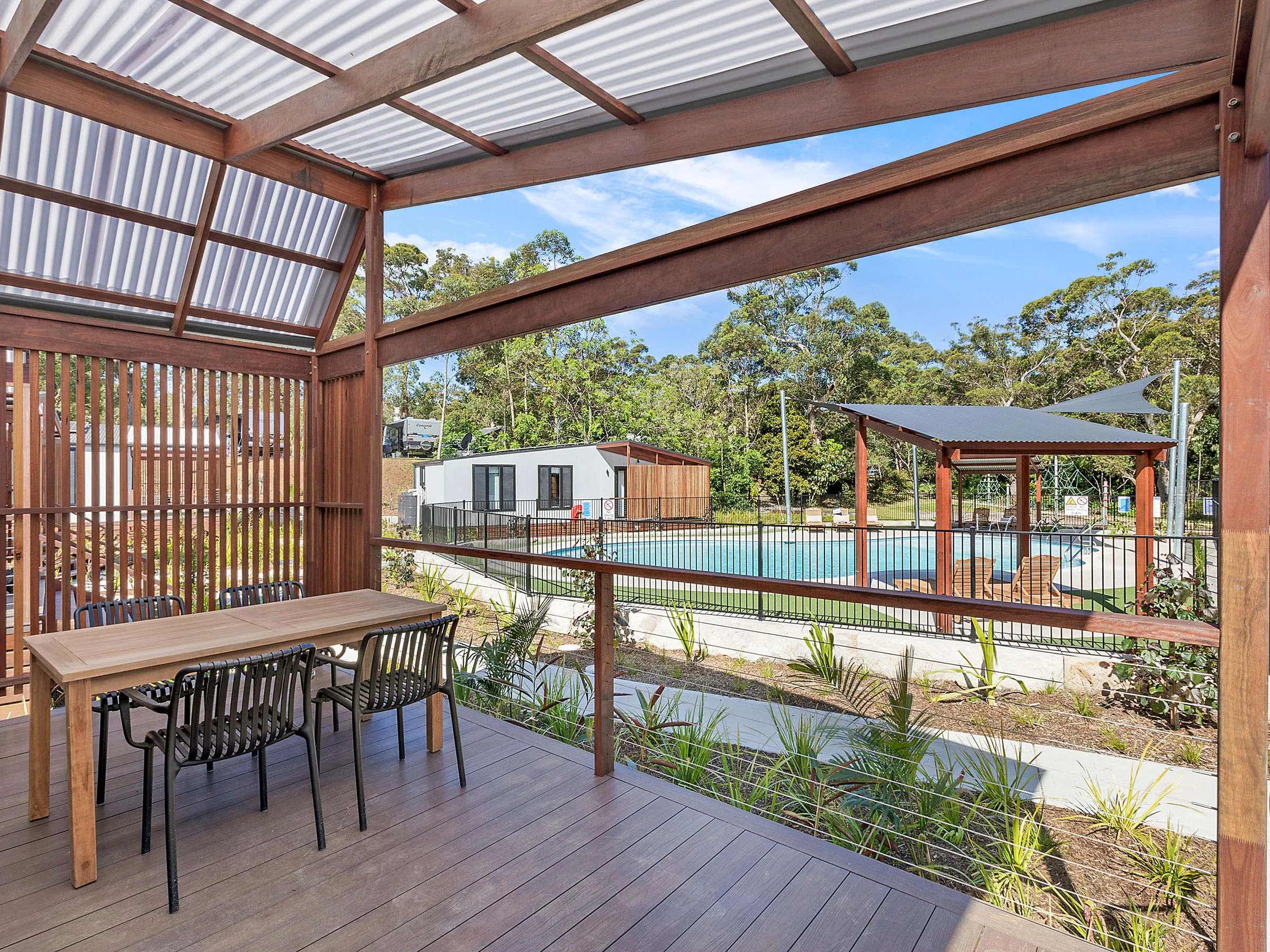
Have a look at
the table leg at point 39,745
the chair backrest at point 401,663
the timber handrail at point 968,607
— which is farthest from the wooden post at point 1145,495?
the table leg at point 39,745

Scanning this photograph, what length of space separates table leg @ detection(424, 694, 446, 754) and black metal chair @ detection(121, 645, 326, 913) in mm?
785

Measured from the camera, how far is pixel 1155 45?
188cm

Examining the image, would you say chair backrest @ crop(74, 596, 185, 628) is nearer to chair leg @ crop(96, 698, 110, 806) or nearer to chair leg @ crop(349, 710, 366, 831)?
chair leg @ crop(96, 698, 110, 806)

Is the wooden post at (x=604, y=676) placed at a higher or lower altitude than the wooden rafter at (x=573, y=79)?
lower

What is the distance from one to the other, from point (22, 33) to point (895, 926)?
4.30m

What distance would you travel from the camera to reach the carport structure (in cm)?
171

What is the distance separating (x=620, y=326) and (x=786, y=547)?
24.0 meters

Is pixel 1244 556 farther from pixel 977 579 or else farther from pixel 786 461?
pixel 786 461

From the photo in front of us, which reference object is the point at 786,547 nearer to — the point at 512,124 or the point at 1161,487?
the point at 512,124

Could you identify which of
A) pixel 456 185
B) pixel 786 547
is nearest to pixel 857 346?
pixel 786 547

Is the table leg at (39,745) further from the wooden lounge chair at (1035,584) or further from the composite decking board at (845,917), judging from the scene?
the wooden lounge chair at (1035,584)

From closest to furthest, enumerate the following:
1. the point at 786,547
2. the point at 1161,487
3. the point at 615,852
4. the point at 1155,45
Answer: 1. the point at 1155,45
2. the point at 615,852
3. the point at 786,547
4. the point at 1161,487

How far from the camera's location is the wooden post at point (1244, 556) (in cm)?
161

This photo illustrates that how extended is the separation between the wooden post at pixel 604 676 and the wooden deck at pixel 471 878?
127 mm
